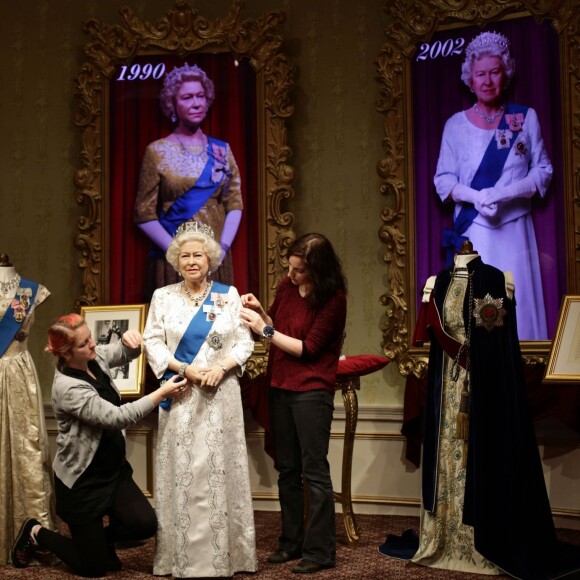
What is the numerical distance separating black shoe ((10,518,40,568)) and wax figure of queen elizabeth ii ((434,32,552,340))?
277 cm

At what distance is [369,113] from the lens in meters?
5.85

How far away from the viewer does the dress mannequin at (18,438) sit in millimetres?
4633

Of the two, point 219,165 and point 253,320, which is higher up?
point 219,165

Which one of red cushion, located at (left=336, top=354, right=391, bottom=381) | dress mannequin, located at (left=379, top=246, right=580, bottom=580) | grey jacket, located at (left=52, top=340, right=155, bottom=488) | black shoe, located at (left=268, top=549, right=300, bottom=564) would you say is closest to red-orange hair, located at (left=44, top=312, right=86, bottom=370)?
grey jacket, located at (left=52, top=340, right=155, bottom=488)

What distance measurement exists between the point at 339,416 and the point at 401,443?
1.35ft

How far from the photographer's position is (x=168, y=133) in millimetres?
6027

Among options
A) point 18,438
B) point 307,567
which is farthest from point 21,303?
point 307,567

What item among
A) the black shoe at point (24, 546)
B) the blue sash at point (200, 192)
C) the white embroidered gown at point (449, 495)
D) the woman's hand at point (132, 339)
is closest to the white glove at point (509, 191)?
the white embroidered gown at point (449, 495)

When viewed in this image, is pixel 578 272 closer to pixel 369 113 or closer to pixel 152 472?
pixel 369 113

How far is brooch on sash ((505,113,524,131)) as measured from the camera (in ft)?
17.8

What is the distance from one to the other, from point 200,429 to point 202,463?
15cm

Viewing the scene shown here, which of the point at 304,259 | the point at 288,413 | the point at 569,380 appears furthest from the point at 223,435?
the point at 569,380

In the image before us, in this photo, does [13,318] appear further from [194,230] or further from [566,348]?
[566,348]

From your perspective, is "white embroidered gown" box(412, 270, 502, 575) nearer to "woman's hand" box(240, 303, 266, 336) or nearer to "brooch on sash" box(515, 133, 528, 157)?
"woman's hand" box(240, 303, 266, 336)
